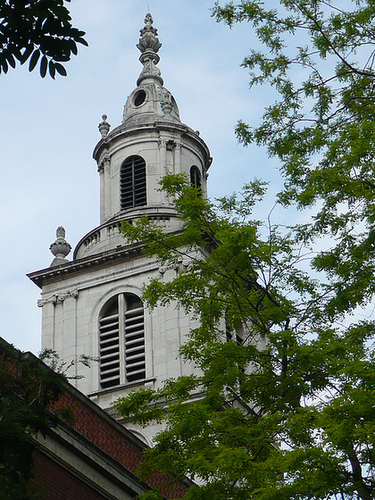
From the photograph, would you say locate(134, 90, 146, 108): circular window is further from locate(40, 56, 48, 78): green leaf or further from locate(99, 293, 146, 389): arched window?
locate(40, 56, 48, 78): green leaf

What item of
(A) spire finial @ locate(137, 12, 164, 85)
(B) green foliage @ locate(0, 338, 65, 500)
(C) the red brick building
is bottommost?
(B) green foliage @ locate(0, 338, 65, 500)

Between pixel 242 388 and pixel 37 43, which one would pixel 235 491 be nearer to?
pixel 242 388

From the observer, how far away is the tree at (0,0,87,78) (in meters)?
11.6

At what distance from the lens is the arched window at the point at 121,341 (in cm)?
4166

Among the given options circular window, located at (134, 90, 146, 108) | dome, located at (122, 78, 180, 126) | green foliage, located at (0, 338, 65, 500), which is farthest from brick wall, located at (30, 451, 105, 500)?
circular window, located at (134, 90, 146, 108)

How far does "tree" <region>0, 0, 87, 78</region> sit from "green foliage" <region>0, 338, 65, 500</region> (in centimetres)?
475

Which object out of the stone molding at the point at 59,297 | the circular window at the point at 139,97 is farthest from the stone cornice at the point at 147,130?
the stone molding at the point at 59,297

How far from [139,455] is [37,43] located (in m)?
13.6

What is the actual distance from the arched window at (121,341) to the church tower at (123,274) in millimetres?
41

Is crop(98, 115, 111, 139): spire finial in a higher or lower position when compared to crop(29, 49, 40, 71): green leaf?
higher

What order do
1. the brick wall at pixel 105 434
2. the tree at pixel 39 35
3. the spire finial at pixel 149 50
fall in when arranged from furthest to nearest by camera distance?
the spire finial at pixel 149 50 → the brick wall at pixel 105 434 → the tree at pixel 39 35

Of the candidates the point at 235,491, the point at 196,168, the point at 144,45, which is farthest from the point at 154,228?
the point at 144,45

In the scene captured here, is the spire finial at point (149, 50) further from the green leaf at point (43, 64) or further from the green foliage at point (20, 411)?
the green leaf at point (43, 64)

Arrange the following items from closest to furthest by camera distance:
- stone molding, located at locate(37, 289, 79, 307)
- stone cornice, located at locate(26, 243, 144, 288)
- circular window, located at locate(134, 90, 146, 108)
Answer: stone cornice, located at locate(26, 243, 144, 288) < stone molding, located at locate(37, 289, 79, 307) < circular window, located at locate(134, 90, 146, 108)
